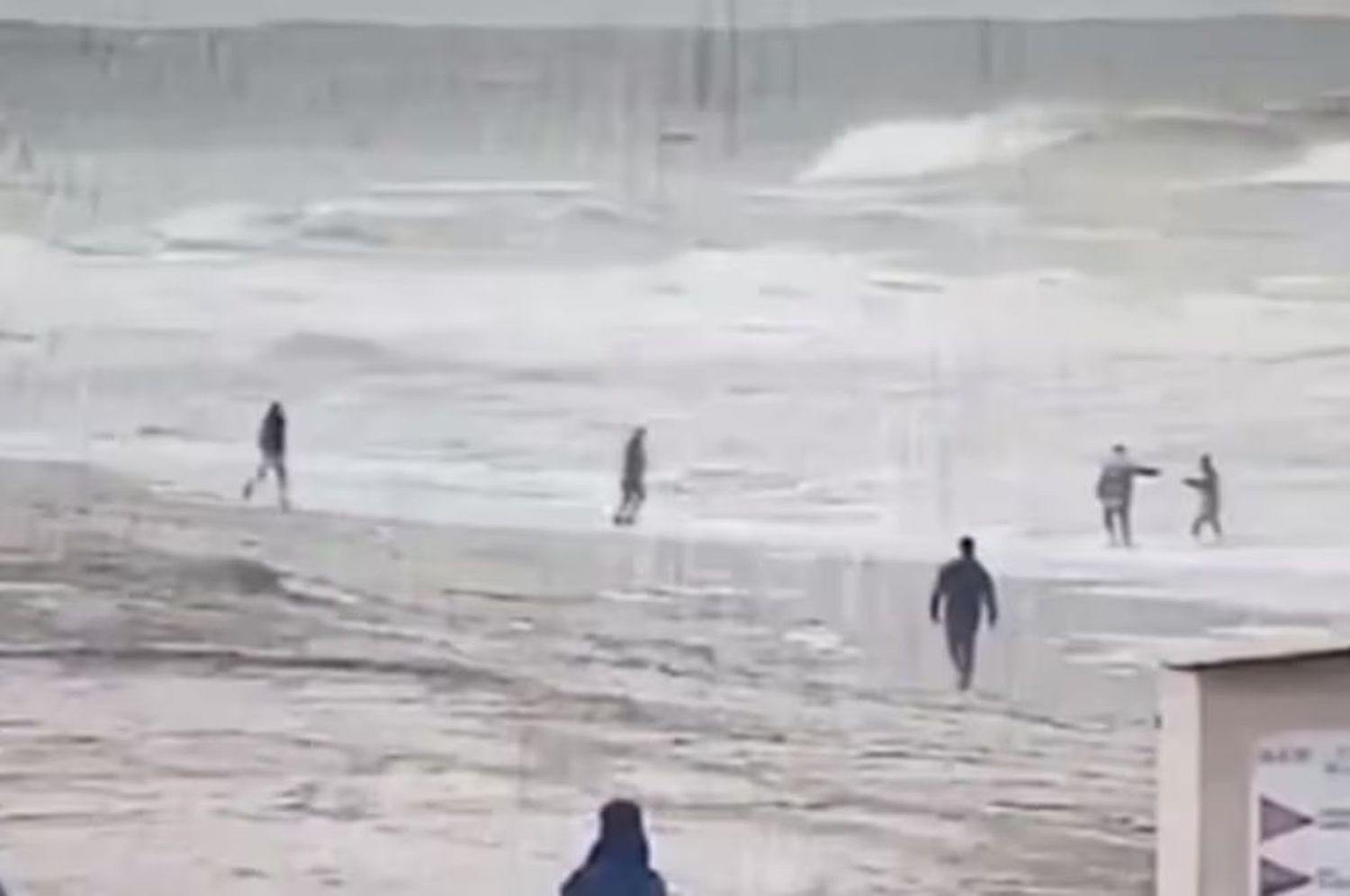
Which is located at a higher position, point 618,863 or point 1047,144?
point 1047,144

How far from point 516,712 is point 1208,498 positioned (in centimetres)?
50

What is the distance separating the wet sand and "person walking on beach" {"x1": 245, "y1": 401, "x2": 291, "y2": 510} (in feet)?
0.06

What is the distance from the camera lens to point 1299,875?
1129 millimetres

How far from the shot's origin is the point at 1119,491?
145 centimetres

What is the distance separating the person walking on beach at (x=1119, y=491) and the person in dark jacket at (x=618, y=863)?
38cm

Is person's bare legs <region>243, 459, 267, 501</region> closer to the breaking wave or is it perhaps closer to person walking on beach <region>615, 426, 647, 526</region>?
person walking on beach <region>615, 426, 647, 526</region>

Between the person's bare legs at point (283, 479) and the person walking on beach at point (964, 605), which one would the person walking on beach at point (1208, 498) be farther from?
the person's bare legs at point (283, 479)

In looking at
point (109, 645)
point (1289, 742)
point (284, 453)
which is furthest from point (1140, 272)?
point (109, 645)

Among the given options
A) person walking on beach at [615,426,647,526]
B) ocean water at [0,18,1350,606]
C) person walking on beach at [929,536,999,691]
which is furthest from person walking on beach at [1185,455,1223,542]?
person walking on beach at [615,426,647,526]

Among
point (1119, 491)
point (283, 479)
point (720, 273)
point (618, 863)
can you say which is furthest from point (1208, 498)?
point (283, 479)

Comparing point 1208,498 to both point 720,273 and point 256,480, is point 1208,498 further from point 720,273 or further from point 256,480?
point 256,480

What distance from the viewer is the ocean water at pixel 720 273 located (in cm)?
146

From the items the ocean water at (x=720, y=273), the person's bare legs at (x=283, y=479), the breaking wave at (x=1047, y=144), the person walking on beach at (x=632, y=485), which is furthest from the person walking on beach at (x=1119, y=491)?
the person's bare legs at (x=283, y=479)

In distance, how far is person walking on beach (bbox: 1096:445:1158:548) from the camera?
1444 millimetres
